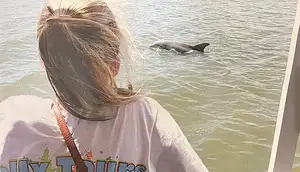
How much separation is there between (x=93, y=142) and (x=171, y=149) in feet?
0.48

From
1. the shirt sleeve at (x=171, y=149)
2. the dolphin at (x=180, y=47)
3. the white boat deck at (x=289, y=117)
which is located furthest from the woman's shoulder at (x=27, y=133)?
the white boat deck at (x=289, y=117)

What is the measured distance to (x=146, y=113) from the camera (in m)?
0.85

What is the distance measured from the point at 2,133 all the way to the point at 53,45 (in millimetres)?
197

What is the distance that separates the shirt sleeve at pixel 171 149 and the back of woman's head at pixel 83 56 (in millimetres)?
76

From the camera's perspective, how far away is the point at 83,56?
81 cm

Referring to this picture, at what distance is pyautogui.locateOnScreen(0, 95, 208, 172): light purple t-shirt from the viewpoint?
32.8 inches

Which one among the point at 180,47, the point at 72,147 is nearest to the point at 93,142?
the point at 72,147

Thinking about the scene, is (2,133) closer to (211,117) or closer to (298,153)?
(211,117)

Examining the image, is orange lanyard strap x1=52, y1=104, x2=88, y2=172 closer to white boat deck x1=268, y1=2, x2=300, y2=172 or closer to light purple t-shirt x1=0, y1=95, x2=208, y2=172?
light purple t-shirt x1=0, y1=95, x2=208, y2=172

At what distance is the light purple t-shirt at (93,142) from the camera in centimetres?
83

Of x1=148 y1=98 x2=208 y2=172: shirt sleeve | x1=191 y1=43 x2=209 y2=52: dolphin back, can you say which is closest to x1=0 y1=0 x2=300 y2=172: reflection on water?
x1=191 y1=43 x2=209 y2=52: dolphin back

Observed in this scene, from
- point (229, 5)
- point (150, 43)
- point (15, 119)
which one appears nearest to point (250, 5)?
point (229, 5)

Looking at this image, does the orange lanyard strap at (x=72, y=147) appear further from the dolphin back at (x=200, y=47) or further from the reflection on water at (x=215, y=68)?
the dolphin back at (x=200, y=47)

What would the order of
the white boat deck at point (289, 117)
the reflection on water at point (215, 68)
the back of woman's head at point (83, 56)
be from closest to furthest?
1. the back of woman's head at point (83, 56)
2. the white boat deck at point (289, 117)
3. the reflection on water at point (215, 68)
